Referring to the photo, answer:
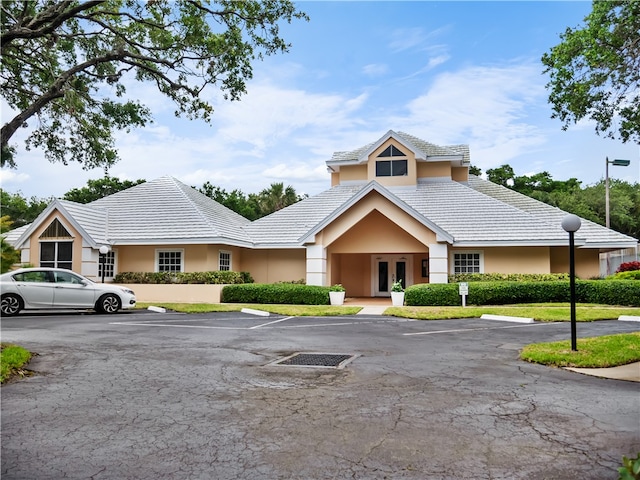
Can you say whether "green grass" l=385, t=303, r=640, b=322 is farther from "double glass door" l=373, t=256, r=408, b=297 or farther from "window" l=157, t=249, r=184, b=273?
"window" l=157, t=249, r=184, b=273

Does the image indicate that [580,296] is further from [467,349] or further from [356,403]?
[356,403]

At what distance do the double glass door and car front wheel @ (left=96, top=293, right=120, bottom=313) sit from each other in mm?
13912

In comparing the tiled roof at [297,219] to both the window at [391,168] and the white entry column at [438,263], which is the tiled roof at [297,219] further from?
the white entry column at [438,263]

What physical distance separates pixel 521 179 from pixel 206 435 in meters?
54.8

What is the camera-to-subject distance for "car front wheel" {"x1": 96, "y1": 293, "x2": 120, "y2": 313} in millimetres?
18422

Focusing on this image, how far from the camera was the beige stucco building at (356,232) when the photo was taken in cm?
2355

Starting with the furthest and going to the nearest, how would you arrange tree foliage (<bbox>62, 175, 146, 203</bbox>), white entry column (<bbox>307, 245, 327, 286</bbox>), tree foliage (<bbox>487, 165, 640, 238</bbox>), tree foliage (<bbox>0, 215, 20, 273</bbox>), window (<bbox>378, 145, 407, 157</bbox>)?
tree foliage (<bbox>62, 175, 146, 203</bbox>)
tree foliage (<bbox>487, 165, 640, 238</bbox>)
window (<bbox>378, 145, 407, 157</bbox>)
white entry column (<bbox>307, 245, 327, 286</bbox>)
tree foliage (<bbox>0, 215, 20, 273</bbox>)

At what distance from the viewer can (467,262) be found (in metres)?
24.4

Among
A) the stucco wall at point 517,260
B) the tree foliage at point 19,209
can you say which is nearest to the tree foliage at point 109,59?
the stucco wall at point 517,260

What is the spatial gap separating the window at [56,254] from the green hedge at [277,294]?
7398mm

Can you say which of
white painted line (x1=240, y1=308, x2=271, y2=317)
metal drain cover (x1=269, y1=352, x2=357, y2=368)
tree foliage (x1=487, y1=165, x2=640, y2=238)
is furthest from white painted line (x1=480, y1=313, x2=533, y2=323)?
tree foliage (x1=487, y1=165, x2=640, y2=238)

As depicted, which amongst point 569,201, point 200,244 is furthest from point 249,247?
point 569,201

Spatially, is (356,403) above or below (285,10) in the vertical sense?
below

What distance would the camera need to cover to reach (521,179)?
5431 centimetres
